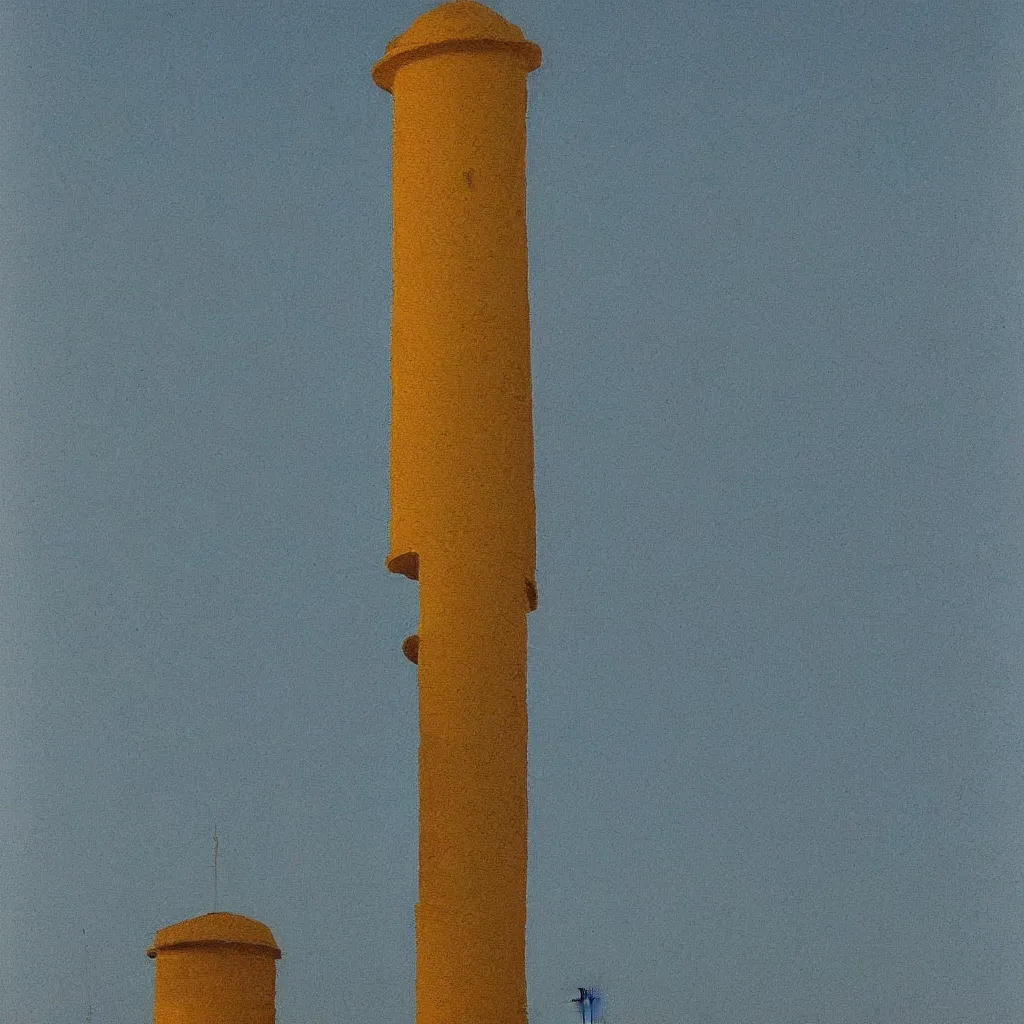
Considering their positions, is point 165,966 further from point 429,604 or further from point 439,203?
point 439,203

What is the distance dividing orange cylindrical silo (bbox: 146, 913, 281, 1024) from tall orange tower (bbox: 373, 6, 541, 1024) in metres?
2.99

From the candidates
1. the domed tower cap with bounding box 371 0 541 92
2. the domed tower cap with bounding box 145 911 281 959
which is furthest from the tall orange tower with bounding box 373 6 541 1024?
the domed tower cap with bounding box 145 911 281 959

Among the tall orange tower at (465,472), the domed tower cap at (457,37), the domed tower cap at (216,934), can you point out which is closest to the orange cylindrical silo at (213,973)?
the domed tower cap at (216,934)

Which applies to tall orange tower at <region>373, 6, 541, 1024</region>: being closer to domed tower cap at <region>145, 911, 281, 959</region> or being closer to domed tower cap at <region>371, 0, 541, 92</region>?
domed tower cap at <region>371, 0, 541, 92</region>

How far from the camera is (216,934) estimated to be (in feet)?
105

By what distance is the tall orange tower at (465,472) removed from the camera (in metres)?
29.9

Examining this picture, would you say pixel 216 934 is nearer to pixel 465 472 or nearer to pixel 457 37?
pixel 465 472

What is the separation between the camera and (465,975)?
29500 millimetres

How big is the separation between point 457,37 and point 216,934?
439 inches

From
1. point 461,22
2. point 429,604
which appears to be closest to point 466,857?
point 429,604

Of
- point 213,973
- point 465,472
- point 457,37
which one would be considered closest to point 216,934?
point 213,973

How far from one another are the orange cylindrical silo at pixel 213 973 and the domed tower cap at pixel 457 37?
10657 millimetres

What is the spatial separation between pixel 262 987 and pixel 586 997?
9.20m

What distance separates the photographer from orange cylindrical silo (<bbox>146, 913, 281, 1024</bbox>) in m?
31.8
